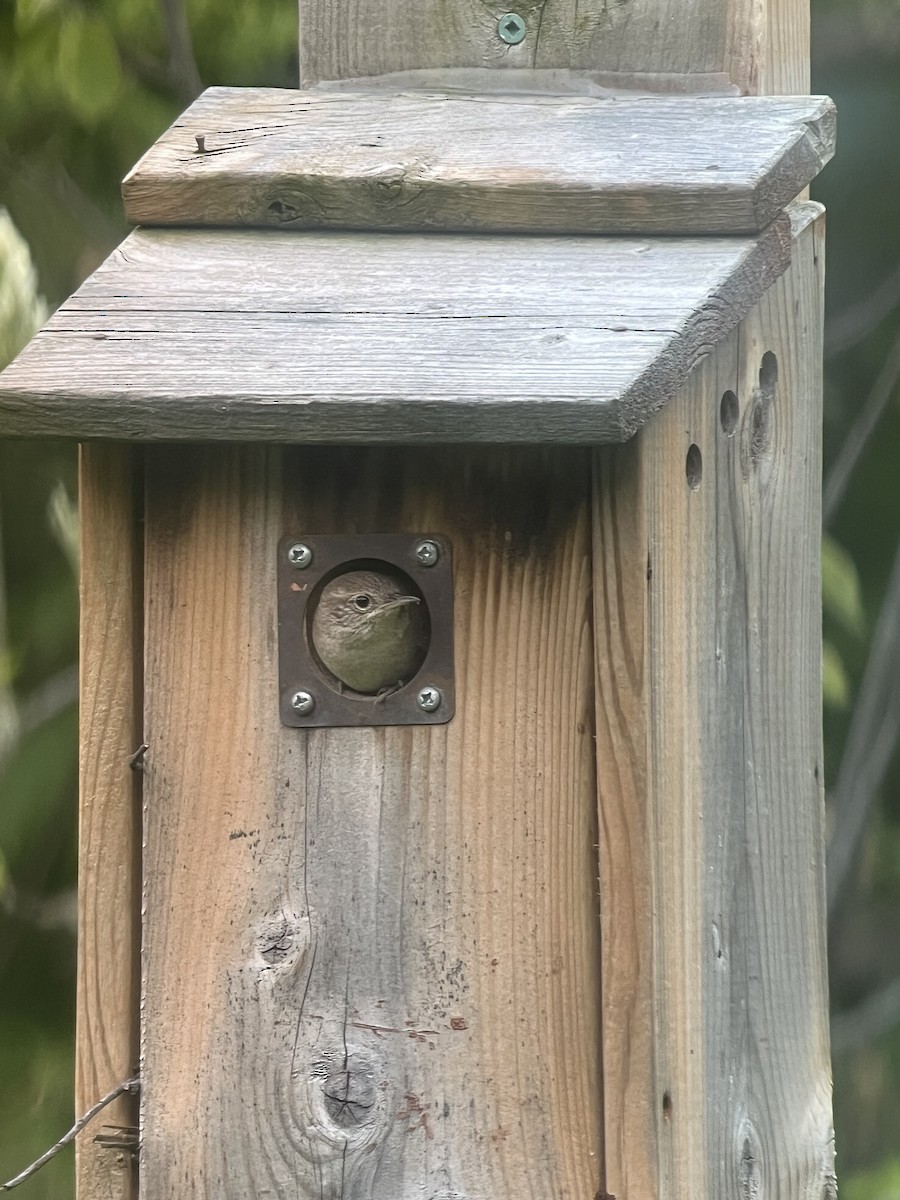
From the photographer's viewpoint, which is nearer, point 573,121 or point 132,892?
point 132,892

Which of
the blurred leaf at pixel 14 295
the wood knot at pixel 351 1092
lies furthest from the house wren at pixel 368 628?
the blurred leaf at pixel 14 295

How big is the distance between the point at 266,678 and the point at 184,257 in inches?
→ 13.6

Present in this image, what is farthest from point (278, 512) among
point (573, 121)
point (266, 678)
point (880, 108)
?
point (880, 108)

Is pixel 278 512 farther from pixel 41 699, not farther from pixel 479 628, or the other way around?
pixel 41 699

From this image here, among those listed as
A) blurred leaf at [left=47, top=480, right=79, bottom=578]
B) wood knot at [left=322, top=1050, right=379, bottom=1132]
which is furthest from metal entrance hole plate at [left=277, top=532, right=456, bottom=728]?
blurred leaf at [left=47, top=480, right=79, bottom=578]

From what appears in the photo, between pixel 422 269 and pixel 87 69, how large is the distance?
4.07 ft

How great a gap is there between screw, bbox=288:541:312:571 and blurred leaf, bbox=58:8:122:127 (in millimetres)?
1275

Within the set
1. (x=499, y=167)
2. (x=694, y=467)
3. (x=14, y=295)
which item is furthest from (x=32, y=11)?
(x=694, y=467)

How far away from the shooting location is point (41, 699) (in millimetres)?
2830

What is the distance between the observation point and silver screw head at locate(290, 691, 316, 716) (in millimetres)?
1336

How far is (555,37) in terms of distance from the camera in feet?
5.29

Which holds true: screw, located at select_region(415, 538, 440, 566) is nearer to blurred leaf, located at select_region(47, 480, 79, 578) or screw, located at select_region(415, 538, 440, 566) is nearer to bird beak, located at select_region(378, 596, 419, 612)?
bird beak, located at select_region(378, 596, 419, 612)

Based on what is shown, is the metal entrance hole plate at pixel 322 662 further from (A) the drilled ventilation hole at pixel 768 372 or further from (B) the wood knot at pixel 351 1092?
(A) the drilled ventilation hole at pixel 768 372

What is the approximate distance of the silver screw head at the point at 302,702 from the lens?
134 centimetres
